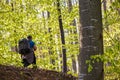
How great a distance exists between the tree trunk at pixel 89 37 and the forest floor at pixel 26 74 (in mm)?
6630

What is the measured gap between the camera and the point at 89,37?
162 inches

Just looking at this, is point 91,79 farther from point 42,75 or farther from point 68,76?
point 68,76

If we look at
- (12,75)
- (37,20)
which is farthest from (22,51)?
(37,20)

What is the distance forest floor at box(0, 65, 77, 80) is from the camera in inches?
425

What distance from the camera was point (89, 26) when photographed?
4.14 metres

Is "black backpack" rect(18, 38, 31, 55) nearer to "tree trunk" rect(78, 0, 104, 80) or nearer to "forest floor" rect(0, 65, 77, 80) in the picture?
"forest floor" rect(0, 65, 77, 80)

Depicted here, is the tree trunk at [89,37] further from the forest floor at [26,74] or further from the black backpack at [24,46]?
the black backpack at [24,46]

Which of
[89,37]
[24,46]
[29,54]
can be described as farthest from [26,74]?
[89,37]

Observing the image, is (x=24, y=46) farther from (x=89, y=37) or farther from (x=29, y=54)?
(x=89, y=37)

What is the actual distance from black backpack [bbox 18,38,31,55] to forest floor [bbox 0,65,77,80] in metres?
1.22

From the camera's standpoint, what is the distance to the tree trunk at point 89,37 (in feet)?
13.5

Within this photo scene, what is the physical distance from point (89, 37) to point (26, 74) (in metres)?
7.89

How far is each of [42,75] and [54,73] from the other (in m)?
1.10

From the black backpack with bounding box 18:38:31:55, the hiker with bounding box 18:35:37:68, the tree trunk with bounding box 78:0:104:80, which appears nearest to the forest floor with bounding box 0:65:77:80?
the black backpack with bounding box 18:38:31:55
